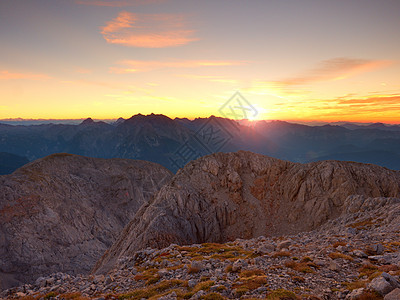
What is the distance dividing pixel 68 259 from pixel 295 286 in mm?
111461

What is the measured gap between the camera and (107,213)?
13862 cm

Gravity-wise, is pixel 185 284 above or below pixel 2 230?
above

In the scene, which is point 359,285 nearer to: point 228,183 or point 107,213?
point 228,183

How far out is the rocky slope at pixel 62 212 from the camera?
298 ft

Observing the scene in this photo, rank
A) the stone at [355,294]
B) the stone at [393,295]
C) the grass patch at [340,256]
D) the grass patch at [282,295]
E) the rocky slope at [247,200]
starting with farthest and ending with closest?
the rocky slope at [247,200] < the grass patch at [340,256] < the grass patch at [282,295] < the stone at [355,294] < the stone at [393,295]

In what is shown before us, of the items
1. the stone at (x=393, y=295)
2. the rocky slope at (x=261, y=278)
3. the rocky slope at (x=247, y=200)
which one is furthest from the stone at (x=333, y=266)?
the rocky slope at (x=247, y=200)

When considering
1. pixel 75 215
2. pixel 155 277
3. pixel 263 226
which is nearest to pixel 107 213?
pixel 75 215

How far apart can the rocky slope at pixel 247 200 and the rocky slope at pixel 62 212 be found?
33421 mm

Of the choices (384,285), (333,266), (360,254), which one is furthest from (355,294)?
(360,254)

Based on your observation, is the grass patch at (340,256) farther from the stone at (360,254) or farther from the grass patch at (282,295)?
the grass patch at (282,295)

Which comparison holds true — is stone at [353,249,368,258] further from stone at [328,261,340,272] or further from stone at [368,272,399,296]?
stone at [368,272,399,296]

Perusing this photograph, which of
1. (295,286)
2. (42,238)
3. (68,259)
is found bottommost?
(68,259)

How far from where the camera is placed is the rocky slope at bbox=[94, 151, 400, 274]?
72.5 meters

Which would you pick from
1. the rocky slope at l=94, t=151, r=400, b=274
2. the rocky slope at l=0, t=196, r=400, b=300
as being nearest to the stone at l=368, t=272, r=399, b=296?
the rocky slope at l=0, t=196, r=400, b=300
